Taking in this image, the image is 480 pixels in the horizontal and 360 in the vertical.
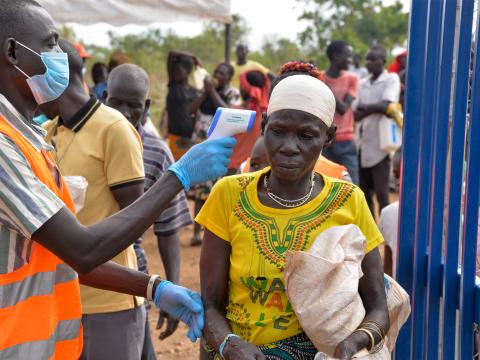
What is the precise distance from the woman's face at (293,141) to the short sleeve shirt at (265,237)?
0.38ft

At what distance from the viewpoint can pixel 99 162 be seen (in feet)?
9.96

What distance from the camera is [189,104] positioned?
8.78 metres

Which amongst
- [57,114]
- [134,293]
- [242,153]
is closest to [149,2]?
[242,153]

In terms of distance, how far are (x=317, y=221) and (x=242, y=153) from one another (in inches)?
220

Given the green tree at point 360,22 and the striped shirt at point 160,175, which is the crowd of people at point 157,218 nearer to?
the striped shirt at point 160,175

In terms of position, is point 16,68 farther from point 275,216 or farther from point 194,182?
point 275,216

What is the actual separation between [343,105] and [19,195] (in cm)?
582

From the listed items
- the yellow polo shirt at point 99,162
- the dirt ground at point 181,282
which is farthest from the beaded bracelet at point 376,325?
the dirt ground at point 181,282

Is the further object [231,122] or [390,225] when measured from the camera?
[390,225]

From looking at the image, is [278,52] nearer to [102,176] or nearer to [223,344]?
[102,176]

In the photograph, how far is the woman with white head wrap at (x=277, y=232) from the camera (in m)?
2.19

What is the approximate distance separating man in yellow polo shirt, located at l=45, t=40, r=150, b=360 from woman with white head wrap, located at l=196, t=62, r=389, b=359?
0.82 m

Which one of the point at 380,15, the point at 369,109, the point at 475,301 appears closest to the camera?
the point at 475,301

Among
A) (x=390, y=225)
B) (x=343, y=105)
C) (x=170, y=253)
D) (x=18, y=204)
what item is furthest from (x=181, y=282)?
(x=18, y=204)
